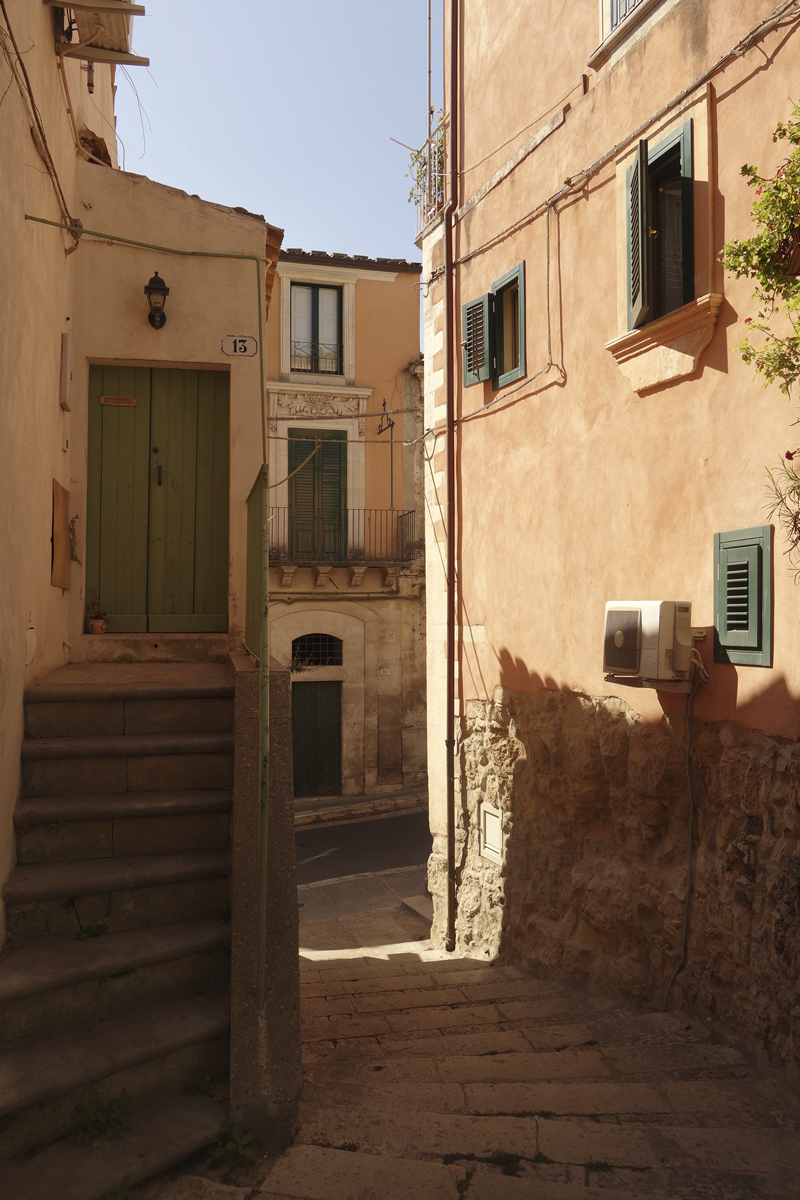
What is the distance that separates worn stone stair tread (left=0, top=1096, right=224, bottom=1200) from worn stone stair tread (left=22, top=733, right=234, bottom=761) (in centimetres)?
159

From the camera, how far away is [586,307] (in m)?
6.44

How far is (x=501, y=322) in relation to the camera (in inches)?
313

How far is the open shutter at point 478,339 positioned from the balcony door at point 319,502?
10.1 m

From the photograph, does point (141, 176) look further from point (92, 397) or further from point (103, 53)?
point (92, 397)

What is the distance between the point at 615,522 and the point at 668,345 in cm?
119

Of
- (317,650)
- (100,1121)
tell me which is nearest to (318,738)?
(317,650)

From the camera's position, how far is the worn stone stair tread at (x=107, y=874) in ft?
12.2

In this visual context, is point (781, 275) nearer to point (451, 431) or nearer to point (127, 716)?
point (127, 716)

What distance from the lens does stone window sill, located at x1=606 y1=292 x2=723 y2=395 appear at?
5078mm

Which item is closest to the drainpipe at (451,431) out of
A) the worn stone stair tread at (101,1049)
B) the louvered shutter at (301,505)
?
the worn stone stair tread at (101,1049)

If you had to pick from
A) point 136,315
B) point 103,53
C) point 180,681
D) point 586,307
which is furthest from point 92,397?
point 586,307

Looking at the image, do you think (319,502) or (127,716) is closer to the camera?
(127,716)

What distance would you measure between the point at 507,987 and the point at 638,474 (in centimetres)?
358

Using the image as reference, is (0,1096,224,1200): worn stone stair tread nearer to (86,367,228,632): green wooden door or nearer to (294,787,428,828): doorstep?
(86,367,228,632): green wooden door
